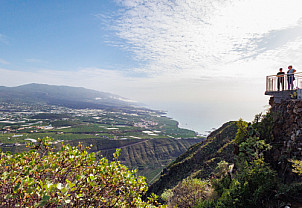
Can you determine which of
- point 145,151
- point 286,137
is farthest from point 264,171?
point 145,151

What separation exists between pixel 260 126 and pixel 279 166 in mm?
3476

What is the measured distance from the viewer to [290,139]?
919 centimetres

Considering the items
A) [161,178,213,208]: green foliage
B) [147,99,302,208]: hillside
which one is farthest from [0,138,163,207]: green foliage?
[161,178,213,208]: green foliage

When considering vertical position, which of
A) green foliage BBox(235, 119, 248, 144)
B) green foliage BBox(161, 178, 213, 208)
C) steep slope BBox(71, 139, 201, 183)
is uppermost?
green foliage BBox(235, 119, 248, 144)

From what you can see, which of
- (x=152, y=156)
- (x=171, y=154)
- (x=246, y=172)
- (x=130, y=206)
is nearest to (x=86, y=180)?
(x=130, y=206)

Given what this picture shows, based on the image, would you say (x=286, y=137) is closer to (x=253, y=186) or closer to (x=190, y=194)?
(x=253, y=186)

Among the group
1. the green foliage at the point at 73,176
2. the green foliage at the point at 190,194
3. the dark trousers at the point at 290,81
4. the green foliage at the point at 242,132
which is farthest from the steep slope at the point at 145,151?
the green foliage at the point at 73,176

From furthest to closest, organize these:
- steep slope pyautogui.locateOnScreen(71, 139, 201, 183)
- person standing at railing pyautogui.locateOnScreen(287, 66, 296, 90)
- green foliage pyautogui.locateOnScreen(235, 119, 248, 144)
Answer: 1. steep slope pyautogui.locateOnScreen(71, 139, 201, 183)
2. green foliage pyautogui.locateOnScreen(235, 119, 248, 144)
3. person standing at railing pyautogui.locateOnScreen(287, 66, 296, 90)

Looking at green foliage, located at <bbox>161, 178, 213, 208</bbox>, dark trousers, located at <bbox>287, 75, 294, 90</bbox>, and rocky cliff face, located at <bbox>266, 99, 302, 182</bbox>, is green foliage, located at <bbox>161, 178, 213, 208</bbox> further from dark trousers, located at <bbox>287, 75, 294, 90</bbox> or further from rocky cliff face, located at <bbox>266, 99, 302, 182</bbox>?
dark trousers, located at <bbox>287, 75, 294, 90</bbox>

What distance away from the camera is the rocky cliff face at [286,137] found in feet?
27.8

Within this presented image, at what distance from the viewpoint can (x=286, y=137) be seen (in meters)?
9.77

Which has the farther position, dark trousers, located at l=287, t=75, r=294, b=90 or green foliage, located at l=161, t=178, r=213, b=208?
green foliage, located at l=161, t=178, r=213, b=208

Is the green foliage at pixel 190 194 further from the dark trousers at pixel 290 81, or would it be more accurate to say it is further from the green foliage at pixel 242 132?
the dark trousers at pixel 290 81

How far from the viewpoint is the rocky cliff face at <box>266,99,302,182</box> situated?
333 inches
